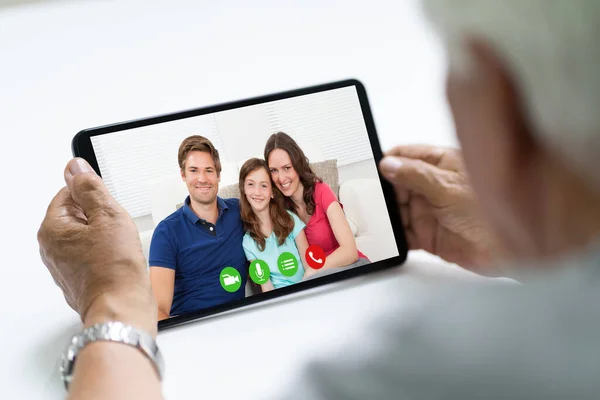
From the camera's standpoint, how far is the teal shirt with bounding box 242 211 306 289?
0.85 meters

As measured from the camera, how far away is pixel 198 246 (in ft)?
2.73

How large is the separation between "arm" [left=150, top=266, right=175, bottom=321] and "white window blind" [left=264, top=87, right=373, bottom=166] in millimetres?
228

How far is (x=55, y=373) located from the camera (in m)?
0.77

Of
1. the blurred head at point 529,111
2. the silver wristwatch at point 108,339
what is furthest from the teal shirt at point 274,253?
the blurred head at point 529,111

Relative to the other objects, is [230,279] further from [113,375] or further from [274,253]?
[113,375]

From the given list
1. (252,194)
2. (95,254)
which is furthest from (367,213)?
Result: (95,254)

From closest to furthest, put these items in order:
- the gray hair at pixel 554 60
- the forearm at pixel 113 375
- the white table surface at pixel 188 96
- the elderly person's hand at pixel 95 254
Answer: the gray hair at pixel 554 60 < the forearm at pixel 113 375 < the elderly person's hand at pixel 95 254 < the white table surface at pixel 188 96

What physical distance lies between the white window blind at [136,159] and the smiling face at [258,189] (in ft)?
0.30

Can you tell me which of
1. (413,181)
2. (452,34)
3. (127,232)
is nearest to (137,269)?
(127,232)

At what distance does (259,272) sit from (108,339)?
0.28 metres

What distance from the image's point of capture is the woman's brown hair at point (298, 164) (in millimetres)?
881

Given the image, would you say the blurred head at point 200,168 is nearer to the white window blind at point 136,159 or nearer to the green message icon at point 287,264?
the white window blind at point 136,159

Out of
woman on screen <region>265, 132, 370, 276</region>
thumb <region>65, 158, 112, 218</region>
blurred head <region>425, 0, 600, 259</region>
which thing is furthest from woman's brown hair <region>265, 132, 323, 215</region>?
blurred head <region>425, 0, 600, 259</region>

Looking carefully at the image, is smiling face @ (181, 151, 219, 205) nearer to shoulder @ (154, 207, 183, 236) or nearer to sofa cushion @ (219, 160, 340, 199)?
shoulder @ (154, 207, 183, 236)
